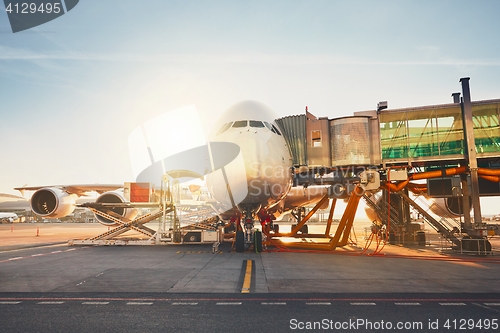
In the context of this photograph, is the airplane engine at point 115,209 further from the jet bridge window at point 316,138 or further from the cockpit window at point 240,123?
the jet bridge window at point 316,138

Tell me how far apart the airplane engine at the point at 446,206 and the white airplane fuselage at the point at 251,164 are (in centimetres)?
1254

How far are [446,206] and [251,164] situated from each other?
15040 mm

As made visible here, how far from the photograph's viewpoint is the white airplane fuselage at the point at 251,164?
36.5ft

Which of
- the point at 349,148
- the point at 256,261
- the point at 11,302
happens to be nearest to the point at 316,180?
the point at 349,148

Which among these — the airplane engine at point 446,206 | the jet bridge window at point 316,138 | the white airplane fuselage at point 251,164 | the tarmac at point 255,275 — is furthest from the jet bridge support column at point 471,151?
the white airplane fuselage at point 251,164

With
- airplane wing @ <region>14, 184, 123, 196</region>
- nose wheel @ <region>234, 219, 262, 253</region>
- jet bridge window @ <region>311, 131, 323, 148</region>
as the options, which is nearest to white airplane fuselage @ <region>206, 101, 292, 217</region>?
nose wheel @ <region>234, 219, 262, 253</region>

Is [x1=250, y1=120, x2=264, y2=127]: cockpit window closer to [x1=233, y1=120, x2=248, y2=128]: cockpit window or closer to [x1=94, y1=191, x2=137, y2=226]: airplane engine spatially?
[x1=233, y1=120, x2=248, y2=128]: cockpit window

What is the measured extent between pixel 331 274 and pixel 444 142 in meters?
10.7

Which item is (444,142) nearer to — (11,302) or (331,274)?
(331,274)

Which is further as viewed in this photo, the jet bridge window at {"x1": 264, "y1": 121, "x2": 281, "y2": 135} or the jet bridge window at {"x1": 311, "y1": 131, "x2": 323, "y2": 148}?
the jet bridge window at {"x1": 311, "y1": 131, "x2": 323, "y2": 148}

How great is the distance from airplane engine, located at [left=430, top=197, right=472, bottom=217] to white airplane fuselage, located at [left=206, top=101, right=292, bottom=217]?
41.1ft

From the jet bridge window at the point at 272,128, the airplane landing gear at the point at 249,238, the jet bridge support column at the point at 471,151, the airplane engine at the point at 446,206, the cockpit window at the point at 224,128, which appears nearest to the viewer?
the cockpit window at the point at 224,128

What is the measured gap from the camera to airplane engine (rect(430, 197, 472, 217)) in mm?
20297

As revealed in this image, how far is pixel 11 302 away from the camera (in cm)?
598
